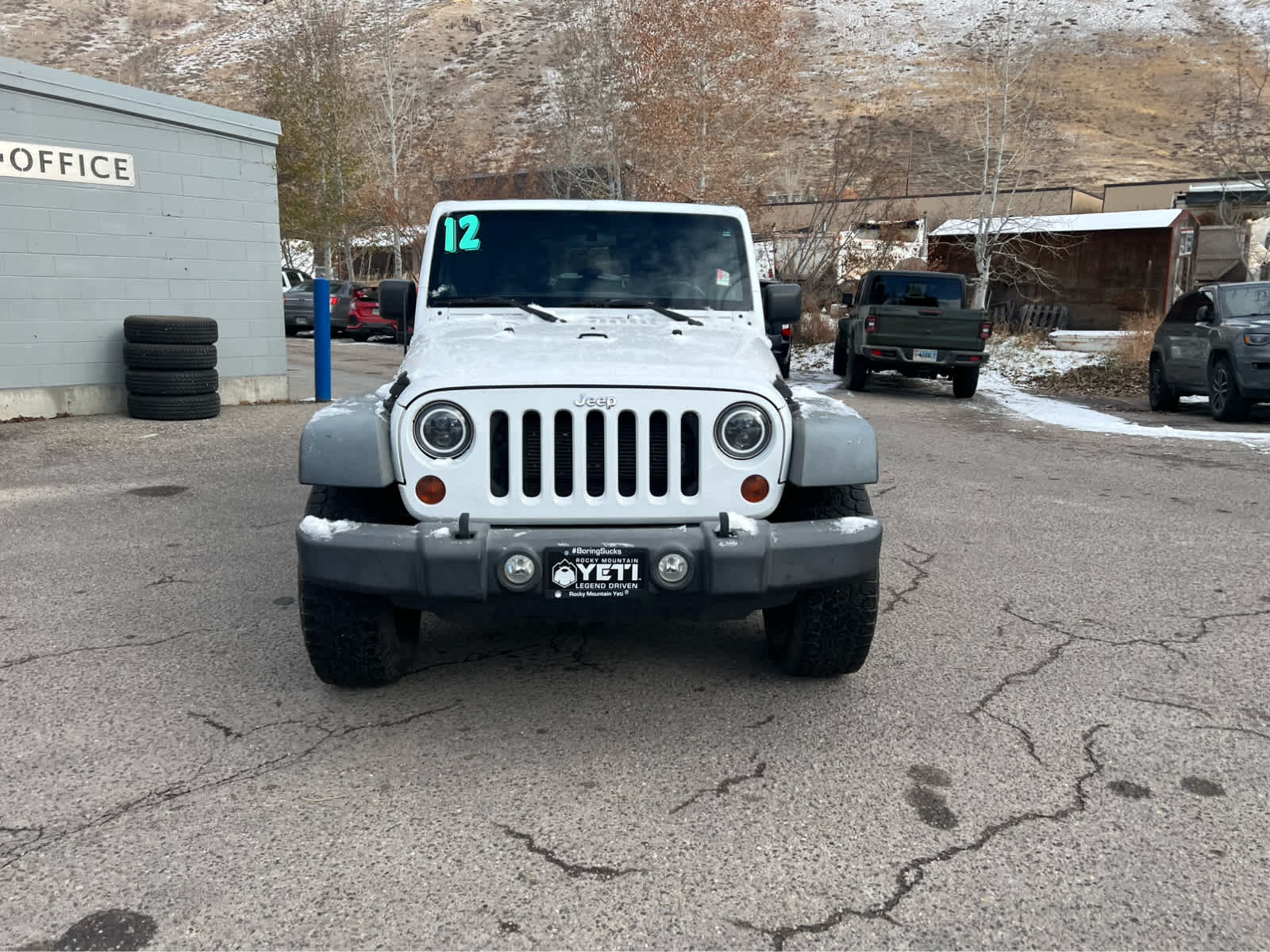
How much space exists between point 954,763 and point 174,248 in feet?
34.6

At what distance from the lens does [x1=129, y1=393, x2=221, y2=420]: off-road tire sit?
10.6 meters

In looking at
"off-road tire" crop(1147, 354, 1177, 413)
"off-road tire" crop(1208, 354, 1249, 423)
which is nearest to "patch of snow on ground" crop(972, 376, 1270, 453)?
"off-road tire" crop(1208, 354, 1249, 423)

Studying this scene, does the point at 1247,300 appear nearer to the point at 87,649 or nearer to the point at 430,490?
the point at 430,490

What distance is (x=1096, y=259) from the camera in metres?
30.5

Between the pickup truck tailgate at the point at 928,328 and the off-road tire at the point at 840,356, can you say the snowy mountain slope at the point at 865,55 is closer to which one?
the off-road tire at the point at 840,356

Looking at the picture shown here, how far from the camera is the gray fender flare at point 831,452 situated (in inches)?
133

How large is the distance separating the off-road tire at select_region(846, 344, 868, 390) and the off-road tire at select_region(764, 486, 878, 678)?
12611mm

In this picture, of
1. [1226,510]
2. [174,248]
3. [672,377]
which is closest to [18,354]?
[174,248]

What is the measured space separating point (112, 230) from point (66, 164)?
2.42ft

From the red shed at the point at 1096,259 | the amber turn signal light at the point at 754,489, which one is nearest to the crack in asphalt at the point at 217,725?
the amber turn signal light at the point at 754,489

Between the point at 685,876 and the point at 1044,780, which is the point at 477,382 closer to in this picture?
the point at 685,876

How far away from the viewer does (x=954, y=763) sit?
330cm

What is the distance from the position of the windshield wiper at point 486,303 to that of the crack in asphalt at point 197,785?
1.76 meters

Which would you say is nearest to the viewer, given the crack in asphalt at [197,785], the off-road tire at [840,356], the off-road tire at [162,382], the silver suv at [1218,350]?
the crack in asphalt at [197,785]
